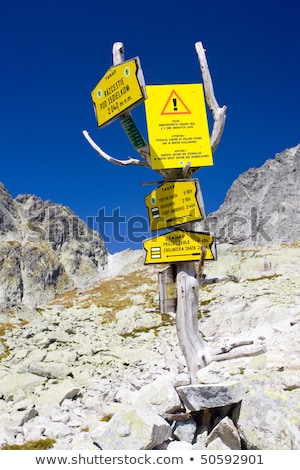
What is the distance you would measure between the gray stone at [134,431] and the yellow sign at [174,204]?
3.61 meters

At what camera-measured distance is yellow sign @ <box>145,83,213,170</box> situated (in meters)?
7.91

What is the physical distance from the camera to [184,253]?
818 cm

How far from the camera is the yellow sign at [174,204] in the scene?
318 inches

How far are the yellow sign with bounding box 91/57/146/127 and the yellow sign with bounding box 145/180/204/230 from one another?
5.77ft

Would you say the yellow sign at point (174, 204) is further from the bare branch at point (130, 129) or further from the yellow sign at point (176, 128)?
the bare branch at point (130, 129)

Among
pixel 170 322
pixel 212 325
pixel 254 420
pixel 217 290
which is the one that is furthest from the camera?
pixel 217 290

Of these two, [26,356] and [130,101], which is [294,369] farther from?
[26,356]

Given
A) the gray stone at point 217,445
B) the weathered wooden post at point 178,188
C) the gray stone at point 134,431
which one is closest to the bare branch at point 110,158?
the weathered wooden post at point 178,188

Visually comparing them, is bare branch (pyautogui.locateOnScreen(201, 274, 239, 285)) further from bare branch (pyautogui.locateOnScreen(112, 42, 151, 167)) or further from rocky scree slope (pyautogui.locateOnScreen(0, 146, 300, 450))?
bare branch (pyautogui.locateOnScreen(112, 42, 151, 167))

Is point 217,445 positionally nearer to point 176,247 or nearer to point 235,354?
point 235,354

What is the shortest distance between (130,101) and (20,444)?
23.7 ft

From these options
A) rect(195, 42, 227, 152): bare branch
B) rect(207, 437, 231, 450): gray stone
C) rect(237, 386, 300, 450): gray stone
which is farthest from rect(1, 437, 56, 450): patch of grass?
rect(195, 42, 227, 152): bare branch

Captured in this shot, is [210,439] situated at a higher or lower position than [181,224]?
lower

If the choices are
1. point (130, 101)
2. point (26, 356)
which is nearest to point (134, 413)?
point (130, 101)
